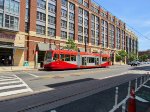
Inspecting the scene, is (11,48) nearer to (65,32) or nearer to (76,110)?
(65,32)

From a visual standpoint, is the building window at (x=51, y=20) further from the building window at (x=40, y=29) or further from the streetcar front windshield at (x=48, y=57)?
the streetcar front windshield at (x=48, y=57)

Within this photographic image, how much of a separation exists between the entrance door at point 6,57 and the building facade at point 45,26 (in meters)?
0.13

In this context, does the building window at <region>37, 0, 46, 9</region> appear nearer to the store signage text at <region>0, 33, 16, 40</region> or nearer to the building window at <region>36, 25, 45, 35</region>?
the building window at <region>36, 25, 45, 35</region>

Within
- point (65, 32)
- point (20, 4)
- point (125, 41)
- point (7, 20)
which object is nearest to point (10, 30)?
point (7, 20)

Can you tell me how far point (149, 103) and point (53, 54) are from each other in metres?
25.5

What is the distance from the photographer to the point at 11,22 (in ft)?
148

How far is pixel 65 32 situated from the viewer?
65125mm

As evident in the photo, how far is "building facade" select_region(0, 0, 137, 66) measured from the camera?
4569cm

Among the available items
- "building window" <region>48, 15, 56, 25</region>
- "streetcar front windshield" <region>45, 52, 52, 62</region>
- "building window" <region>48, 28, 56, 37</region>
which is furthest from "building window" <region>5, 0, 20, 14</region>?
"streetcar front windshield" <region>45, 52, 52, 62</region>

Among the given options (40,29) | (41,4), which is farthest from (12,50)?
(41,4)

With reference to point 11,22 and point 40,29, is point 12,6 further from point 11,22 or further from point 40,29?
point 40,29

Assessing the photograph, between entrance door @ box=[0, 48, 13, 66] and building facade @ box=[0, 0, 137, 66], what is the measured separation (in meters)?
0.13

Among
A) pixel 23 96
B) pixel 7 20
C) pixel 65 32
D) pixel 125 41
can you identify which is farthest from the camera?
pixel 125 41

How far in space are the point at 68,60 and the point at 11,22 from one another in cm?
1376
